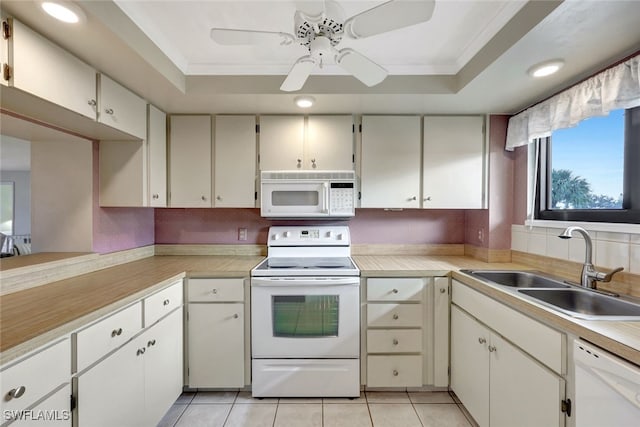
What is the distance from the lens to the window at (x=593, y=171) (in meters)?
1.46

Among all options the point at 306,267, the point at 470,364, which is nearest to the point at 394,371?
the point at 470,364

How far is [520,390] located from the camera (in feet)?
4.23

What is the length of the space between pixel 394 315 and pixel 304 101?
1.65 metres

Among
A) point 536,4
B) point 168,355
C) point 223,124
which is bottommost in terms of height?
point 168,355

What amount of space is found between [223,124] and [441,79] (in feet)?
5.48

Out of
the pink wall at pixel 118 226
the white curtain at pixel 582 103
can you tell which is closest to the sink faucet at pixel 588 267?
the white curtain at pixel 582 103

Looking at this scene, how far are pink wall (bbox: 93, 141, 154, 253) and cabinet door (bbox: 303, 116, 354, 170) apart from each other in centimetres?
153

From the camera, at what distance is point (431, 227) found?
2.63 metres

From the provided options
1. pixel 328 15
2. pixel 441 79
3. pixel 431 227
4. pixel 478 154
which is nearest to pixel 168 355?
pixel 328 15

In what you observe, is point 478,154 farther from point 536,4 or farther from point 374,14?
point 374,14

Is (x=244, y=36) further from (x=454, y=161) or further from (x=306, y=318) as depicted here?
(x=454, y=161)

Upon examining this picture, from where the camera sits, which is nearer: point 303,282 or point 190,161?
point 303,282

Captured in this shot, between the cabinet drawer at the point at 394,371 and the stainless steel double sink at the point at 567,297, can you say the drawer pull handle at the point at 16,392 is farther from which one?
the stainless steel double sink at the point at 567,297

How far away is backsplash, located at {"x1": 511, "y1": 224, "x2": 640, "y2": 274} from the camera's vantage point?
4.53ft
